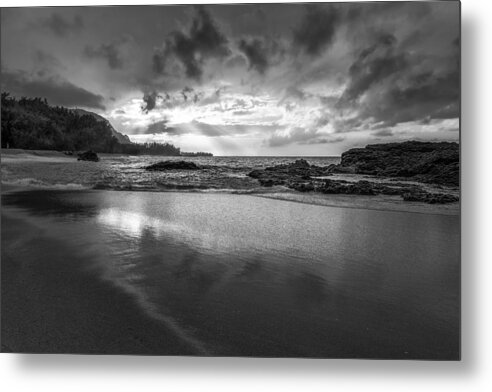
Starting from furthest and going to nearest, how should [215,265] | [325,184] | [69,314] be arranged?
[325,184] → [215,265] → [69,314]

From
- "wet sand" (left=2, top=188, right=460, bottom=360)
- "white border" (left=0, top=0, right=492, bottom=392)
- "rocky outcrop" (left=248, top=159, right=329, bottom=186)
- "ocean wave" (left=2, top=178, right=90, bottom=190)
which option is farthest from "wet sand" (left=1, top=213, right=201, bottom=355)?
"rocky outcrop" (left=248, top=159, right=329, bottom=186)

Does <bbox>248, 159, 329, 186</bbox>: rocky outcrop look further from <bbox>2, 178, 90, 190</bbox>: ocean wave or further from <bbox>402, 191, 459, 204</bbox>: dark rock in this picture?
<bbox>2, 178, 90, 190</bbox>: ocean wave

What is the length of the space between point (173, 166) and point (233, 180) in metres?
0.34

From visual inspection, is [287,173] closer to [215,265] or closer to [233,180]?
[233,180]

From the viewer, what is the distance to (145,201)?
211 centimetres

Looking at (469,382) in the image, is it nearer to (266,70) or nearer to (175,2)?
(266,70)

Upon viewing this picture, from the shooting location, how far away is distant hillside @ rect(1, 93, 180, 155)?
200cm

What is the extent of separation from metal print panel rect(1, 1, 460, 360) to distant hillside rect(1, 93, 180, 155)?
1 centimetres

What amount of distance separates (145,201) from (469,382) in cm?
190

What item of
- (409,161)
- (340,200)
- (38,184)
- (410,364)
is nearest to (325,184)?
(340,200)

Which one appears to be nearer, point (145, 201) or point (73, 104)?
point (73, 104)

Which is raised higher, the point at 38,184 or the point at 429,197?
the point at 38,184

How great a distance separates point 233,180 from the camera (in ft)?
6.75

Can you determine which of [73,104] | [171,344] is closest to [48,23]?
[73,104]
